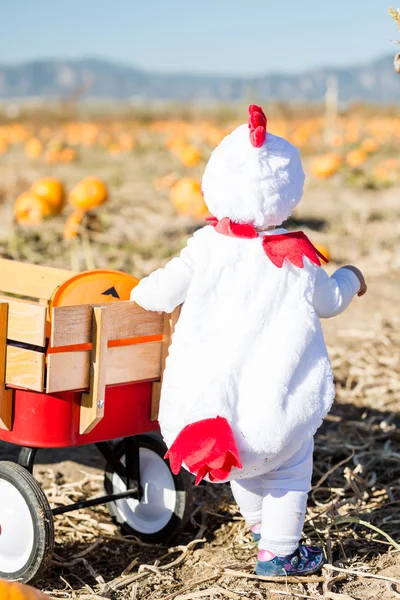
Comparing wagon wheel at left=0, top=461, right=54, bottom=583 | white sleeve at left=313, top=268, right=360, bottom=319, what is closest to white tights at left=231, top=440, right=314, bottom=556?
white sleeve at left=313, top=268, right=360, bottom=319

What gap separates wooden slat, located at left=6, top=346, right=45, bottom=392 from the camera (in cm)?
258

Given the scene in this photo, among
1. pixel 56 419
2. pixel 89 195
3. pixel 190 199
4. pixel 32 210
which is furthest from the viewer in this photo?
pixel 190 199

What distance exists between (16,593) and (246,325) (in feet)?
3.17

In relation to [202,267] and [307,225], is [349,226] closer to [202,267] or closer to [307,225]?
[307,225]

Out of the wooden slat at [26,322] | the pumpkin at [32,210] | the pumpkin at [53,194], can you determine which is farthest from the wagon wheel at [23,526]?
the pumpkin at [53,194]

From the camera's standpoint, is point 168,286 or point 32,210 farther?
point 32,210

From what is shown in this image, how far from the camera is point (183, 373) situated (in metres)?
2.62

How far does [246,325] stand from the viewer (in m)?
2.58

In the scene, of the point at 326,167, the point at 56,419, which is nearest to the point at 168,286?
the point at 56,419

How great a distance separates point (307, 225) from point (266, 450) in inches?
270

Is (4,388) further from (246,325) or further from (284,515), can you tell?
(284,515)

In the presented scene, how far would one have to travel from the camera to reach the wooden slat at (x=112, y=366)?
2.59m

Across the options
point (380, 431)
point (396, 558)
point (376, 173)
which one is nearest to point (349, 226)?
point (376, 173)

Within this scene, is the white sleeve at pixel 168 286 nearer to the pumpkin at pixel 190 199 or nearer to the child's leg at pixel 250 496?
the child's leg at pixel 250 496
